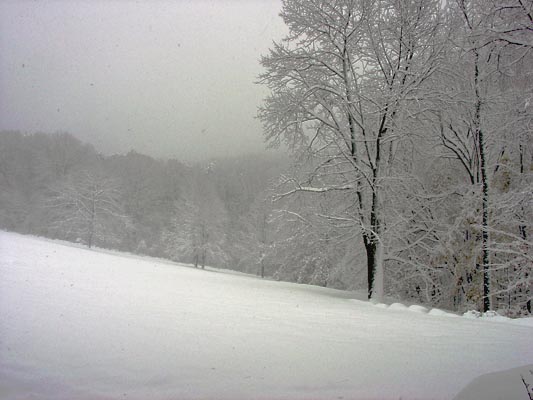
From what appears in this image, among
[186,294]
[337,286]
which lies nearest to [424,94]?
[186,294]

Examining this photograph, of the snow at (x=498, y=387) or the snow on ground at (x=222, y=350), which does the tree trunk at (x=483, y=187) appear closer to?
the snow on ground at (x=222, y=350)

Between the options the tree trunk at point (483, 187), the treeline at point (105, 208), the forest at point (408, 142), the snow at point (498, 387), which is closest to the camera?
the snow at point (498, 387)

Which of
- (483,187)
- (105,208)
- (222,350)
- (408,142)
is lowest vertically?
(222,350)

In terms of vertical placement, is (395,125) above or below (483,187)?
above

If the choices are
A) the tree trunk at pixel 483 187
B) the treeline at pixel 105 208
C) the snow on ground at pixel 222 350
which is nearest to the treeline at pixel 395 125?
the tree trunk at pixel 483 187

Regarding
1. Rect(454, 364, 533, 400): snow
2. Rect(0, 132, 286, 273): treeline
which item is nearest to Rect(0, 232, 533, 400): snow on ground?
Rect(454, 364, 533, 400): snow

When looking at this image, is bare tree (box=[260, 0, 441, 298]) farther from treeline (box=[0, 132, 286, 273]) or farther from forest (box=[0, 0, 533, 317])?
treeline (box=[0, 132, 286, 273])

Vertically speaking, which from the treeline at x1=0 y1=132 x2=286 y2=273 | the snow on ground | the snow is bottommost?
the snow on ground

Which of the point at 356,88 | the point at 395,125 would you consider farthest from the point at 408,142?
the point at 356,88

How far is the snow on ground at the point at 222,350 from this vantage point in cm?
284

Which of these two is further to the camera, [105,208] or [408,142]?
[105,208]

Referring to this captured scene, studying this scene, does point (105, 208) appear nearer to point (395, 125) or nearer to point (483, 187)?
point (395, 125)

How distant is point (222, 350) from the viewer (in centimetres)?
367

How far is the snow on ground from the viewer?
2838mm
